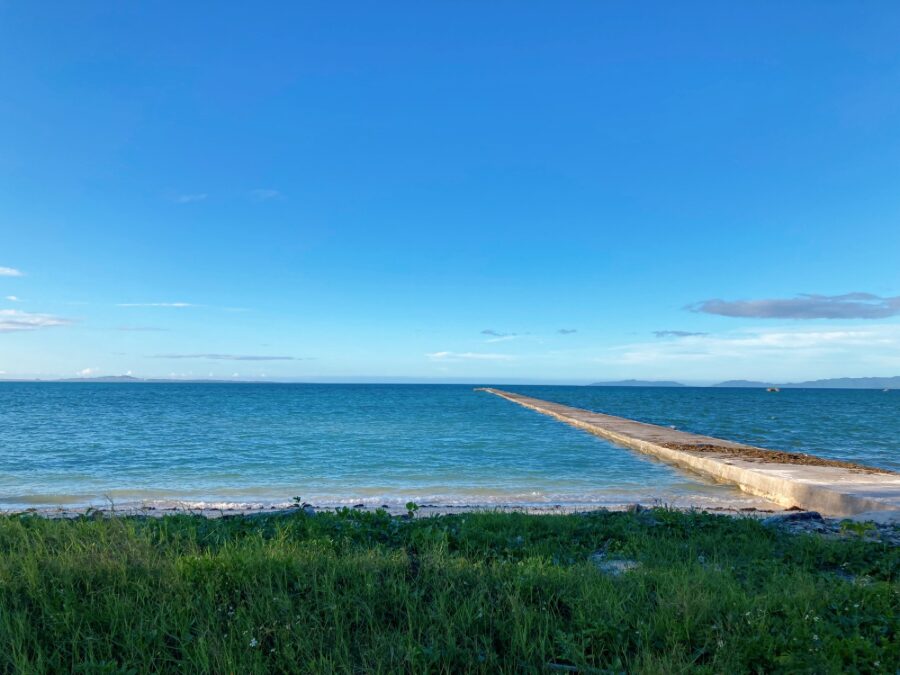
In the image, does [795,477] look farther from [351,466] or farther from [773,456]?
[351,466]

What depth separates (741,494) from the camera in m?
13.6

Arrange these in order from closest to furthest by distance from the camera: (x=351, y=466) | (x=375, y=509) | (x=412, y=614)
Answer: (x=412, y=614), (x=375, y=509), (x=351, y=466)

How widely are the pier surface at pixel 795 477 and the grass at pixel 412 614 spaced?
6172 millimetres

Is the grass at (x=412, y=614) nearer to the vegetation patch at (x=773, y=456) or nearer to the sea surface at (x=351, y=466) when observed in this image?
the sea surface at (x=351, y=466)

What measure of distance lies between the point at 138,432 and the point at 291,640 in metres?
29.2

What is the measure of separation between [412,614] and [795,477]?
12.8 meters

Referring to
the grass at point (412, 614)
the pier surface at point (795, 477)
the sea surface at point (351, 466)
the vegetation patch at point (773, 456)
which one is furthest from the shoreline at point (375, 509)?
the vegetation patch at point (773, 456)

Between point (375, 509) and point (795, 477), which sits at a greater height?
point (795, 477)

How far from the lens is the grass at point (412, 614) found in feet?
10.2

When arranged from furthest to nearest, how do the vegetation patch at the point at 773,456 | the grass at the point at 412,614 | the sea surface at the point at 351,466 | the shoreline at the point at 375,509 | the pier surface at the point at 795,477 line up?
the vegetation patch at the point at 773,456 → the sea surface at the point at 351,466 → the pier surface at the point at 795,477 → the shoreline at the point at 375,509 → the grass at the point at 412,614

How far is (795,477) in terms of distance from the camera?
1284 centimetres

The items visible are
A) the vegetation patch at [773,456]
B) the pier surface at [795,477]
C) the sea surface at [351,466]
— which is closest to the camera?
the pier surface at [795,477]

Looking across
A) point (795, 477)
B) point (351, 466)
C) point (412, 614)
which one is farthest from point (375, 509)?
point (795, 477)

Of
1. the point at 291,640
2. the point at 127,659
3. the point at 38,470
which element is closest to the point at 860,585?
the point at 291,640
